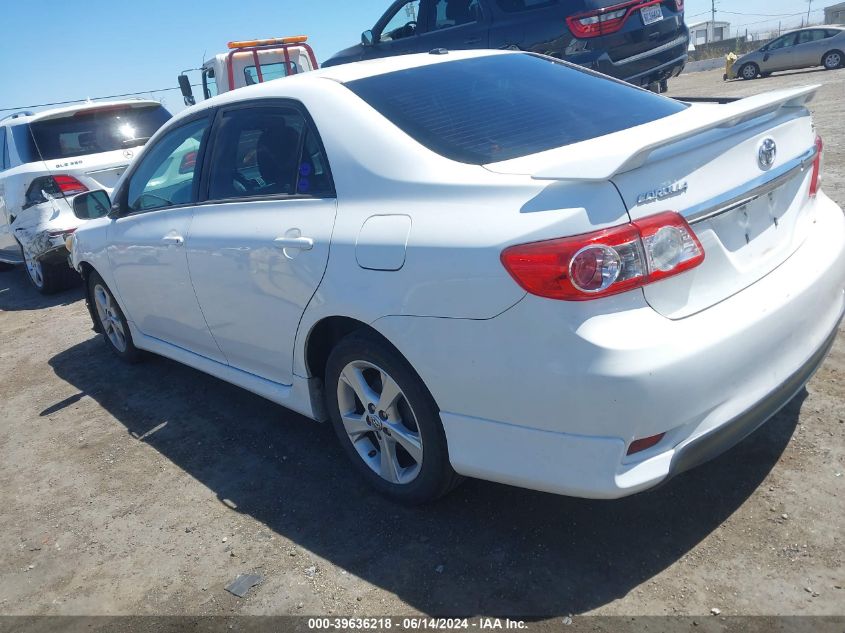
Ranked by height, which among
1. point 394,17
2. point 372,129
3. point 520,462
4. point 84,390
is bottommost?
point 84,390

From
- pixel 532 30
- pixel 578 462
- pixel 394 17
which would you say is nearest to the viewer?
pixel 578 462

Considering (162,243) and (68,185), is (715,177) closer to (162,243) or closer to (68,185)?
(162,243)

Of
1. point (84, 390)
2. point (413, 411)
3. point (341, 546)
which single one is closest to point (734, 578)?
point (413, 411)

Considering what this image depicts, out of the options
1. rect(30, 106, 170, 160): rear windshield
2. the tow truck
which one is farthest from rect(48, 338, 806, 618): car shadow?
the tow truck

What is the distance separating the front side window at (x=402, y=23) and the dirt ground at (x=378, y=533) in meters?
6.71

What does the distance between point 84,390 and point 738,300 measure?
4388 mm

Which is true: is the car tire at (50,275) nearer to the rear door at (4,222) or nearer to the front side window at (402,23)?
the rear door at (4,222)

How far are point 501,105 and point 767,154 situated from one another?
3.48 ft

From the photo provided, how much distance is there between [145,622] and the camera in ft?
8.86

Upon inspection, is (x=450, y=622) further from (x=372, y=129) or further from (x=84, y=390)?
(x=84, y=390)

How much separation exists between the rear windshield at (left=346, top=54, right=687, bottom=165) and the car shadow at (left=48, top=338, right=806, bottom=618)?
1.42 metres

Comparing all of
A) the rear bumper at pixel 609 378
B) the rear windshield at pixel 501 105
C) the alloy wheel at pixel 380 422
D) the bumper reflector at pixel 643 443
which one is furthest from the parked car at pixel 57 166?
the bumper reflector at pixel 643 443

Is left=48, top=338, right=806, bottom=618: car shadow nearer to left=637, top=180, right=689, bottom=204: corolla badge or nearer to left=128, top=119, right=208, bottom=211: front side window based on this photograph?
left=637, top=180, right=689, bottom=204: corolla badge

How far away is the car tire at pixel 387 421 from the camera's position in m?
2.73
